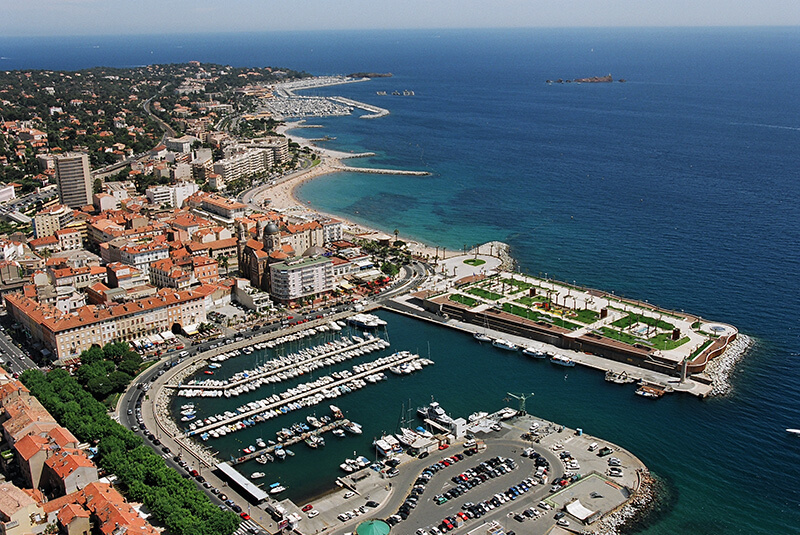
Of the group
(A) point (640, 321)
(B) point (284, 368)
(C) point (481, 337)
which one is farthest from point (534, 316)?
(B) point (284, 368)

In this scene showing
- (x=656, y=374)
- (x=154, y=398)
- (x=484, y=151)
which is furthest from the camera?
(x=484, y=151)

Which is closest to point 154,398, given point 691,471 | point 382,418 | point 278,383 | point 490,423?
point 278,383

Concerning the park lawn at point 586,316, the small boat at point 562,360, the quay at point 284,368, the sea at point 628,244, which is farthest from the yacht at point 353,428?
Result: the park lawn at point 586,316

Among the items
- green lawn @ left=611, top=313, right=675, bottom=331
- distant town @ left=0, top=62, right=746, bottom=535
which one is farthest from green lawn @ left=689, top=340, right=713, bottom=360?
green lawn @ left=611, top=313, right=675, bottom=331

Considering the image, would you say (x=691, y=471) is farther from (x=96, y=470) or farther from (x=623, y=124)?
(x=623, y=124)

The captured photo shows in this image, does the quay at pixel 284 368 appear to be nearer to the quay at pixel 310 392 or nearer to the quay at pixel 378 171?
the quay at pixel 310 392

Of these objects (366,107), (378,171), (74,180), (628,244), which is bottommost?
(378,171)

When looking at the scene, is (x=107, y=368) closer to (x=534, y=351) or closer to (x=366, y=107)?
(x=534, y=351)
